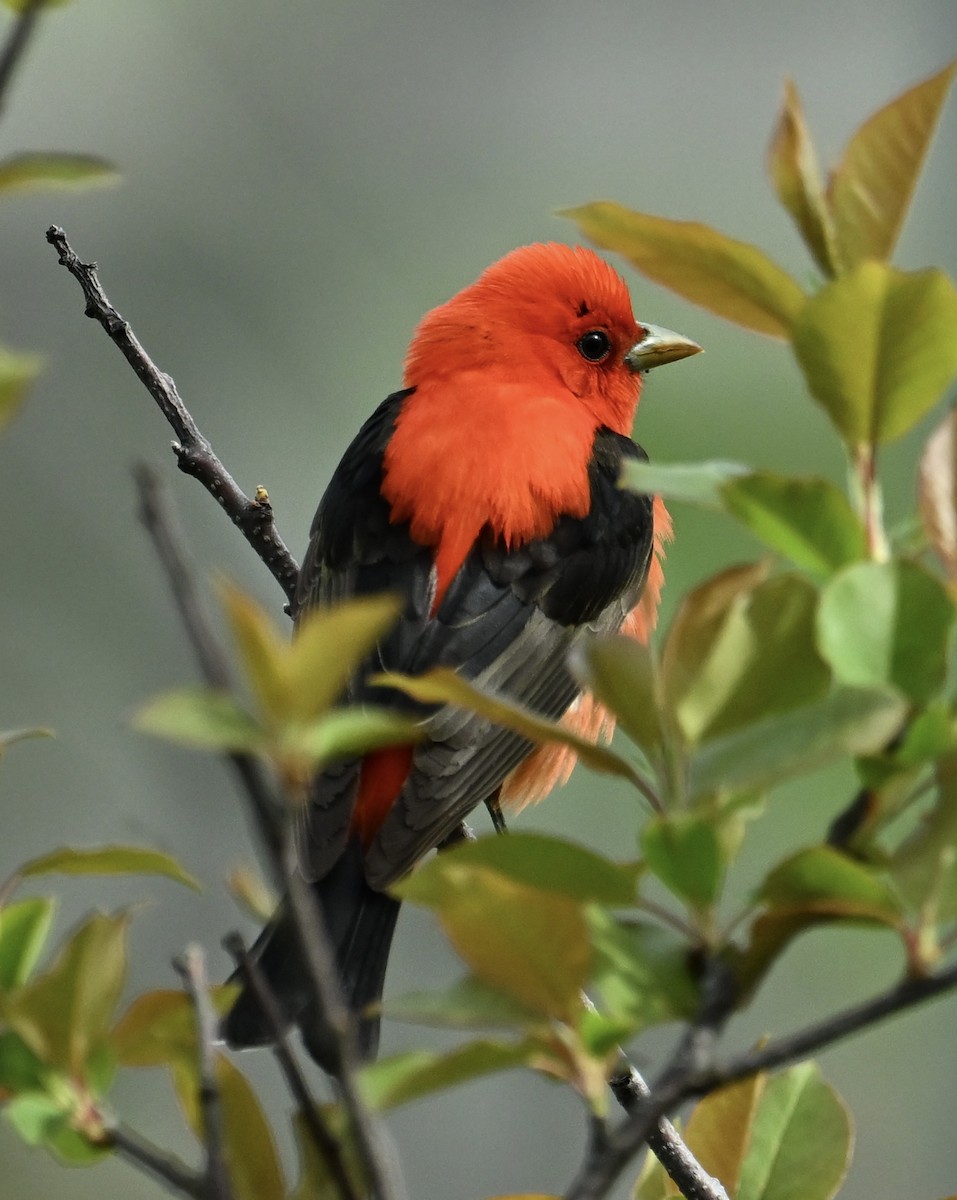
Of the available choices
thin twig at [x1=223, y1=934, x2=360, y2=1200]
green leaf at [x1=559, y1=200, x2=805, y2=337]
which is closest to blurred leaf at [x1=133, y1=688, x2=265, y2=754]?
thin twig at [x1=223, y1=934, x2=360, y2=1200]

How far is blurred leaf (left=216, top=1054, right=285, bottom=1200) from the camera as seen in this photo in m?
1.06

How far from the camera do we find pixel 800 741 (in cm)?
90

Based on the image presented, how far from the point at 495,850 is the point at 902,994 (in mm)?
241

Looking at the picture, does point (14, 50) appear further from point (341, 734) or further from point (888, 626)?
point (888, 626)

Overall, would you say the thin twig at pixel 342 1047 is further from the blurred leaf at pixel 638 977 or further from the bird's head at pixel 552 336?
the bird's head at pixel 552 336

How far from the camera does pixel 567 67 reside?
32.8 feet

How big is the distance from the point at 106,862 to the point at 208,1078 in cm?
24

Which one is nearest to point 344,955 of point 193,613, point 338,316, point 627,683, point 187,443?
point 187,443

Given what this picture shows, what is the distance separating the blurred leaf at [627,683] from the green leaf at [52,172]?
1.39 ft

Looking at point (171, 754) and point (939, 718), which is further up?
point (939, 718)

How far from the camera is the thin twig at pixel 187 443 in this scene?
2.62 m

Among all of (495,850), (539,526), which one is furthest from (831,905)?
(539,526)

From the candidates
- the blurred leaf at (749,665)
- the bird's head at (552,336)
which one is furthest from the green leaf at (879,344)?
the bird's head at (552,336)

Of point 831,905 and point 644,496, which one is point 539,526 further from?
point 831,905
